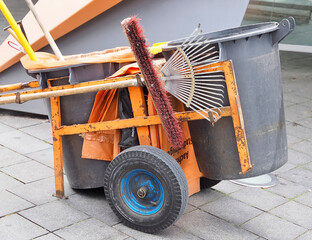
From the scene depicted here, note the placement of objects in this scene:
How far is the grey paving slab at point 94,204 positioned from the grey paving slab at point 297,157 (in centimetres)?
211

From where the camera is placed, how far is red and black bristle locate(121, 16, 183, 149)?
11.0ft

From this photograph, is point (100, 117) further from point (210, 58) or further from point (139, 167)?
point (210, 58)

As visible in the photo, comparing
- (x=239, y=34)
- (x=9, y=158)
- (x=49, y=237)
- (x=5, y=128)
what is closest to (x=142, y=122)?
(x=239, y=34)

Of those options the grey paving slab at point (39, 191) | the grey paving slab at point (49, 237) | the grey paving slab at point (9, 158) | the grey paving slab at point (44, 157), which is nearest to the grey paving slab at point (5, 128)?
the grey paving slab at point (9, 158)

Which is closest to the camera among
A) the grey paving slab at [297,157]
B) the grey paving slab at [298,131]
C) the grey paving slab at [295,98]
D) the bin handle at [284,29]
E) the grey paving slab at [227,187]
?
the bin handle at [284,29]

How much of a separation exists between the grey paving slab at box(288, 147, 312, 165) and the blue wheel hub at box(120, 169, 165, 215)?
2.15 m

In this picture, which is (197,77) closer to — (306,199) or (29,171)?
(306,199)

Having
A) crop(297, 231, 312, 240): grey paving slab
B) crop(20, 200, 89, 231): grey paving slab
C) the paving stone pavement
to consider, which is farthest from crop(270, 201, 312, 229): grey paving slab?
crop(20, 200, 89, 231): grey paving slab

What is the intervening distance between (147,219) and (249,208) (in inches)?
38.4

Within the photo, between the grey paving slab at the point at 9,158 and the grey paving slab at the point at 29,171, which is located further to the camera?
the grey paving slab at the point at 9,158

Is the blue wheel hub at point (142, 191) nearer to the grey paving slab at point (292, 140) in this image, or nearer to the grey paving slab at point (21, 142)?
the grey paving slab at point (21, 142)

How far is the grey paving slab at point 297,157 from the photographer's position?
5.41 m

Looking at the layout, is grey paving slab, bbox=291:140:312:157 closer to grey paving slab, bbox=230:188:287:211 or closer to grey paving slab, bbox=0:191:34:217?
grey paving slab, bbox=230:188:287:211

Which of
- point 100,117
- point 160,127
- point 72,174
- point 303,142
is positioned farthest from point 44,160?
point 303,142
